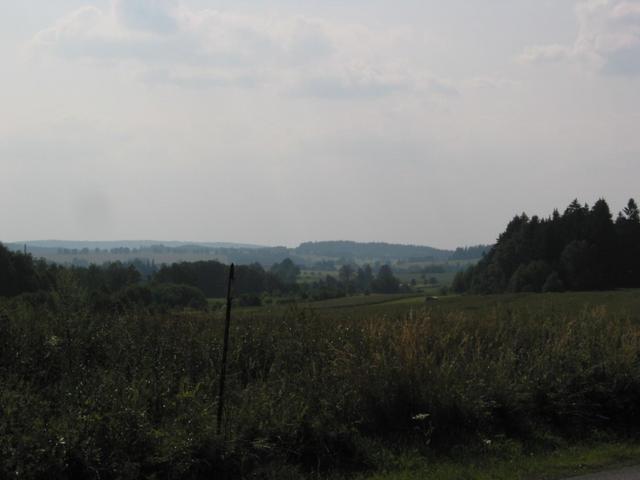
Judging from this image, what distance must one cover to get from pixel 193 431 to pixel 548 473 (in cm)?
359

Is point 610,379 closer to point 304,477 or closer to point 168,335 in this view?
point 304,477

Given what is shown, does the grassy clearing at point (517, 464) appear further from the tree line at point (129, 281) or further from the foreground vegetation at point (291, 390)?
the tree line at point (129, 281)

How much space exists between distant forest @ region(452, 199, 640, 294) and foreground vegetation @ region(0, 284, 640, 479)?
71.4m

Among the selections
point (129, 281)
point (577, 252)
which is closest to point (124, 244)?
point (577, 252)

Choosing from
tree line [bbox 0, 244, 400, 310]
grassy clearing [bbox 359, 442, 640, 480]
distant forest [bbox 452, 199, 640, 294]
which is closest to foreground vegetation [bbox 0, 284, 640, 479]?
grassy clearing [bbox 359, 442, 640, 480]

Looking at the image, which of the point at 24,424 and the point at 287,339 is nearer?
the point at 24,424

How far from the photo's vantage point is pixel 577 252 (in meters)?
77.9

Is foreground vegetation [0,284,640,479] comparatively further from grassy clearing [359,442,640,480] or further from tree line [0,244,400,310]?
tree line [0,244,400,310]

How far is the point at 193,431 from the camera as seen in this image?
6.35 m

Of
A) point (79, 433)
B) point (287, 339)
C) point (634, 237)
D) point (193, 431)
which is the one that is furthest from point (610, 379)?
point (634, 237)

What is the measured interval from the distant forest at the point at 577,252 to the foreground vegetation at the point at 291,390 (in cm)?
7136

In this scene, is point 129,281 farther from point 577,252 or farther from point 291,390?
point 577,252

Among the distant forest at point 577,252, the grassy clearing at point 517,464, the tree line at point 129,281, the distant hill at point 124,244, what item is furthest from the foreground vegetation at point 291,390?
the distant forest at point 577,252

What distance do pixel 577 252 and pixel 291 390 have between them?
251 feet
